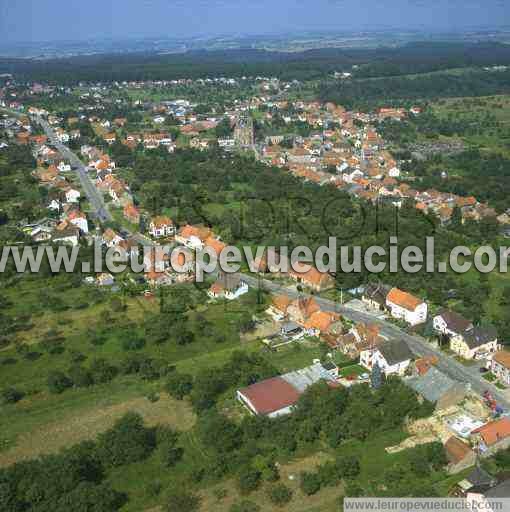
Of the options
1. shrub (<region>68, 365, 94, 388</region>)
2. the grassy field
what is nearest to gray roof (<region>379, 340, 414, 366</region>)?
shrub (<region>68, 365, 94, 388</region>)

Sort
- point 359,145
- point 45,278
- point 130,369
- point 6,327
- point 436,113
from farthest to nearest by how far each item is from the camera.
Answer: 1. point 436,113
2. point 359,145
3. point 45,278
4. point 6,327
5. point 130,369

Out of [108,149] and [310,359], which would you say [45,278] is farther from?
[108,149]

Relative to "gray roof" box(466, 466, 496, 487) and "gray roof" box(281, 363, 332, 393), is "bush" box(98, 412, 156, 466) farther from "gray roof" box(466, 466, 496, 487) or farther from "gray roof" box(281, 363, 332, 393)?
"gray roof" box(466, 466, 496, 487)

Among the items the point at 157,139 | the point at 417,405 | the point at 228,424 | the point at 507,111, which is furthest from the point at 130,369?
the point at 507,111

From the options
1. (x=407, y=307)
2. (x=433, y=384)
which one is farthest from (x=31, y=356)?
(x=407, y=307)

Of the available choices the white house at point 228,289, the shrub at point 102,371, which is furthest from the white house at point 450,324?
the shrub at point 102,371

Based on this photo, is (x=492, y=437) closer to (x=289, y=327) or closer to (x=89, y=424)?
(x=289, y=327)

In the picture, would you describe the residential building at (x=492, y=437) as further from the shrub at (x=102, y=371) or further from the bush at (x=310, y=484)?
the shrub at (x=102, y=371)
